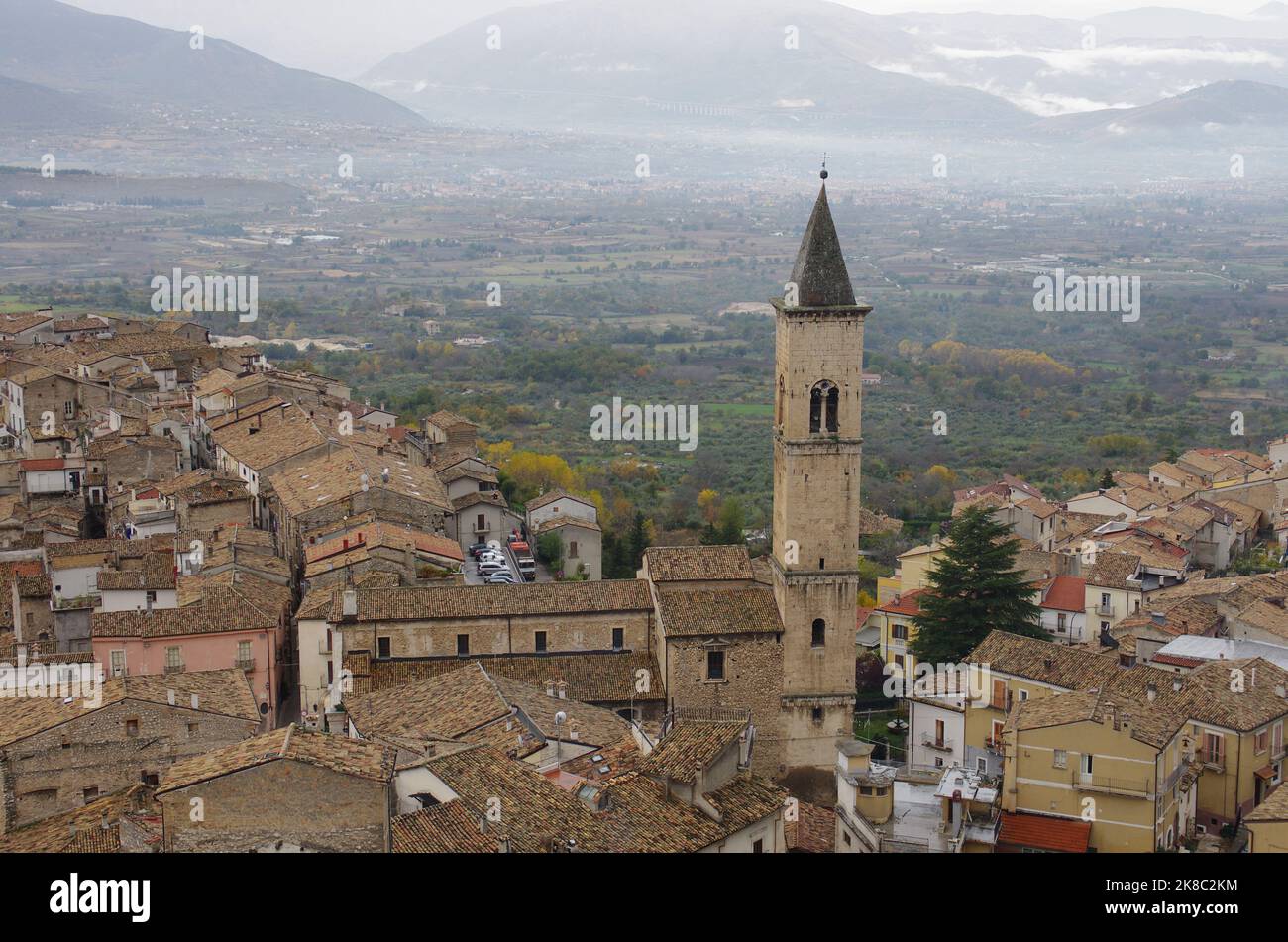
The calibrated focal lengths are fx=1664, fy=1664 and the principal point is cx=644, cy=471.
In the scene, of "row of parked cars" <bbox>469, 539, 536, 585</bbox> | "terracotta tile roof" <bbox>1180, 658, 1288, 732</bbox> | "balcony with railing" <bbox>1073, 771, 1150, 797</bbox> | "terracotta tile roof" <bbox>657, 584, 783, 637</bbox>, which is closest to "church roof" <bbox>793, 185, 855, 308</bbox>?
"terracotta tile roof" <bbox>657, 584, 783, 637</bbox>

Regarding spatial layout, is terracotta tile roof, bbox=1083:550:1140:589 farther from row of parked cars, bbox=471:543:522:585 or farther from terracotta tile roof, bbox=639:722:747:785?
terracotta tile roof, bbox=639:722:747:785

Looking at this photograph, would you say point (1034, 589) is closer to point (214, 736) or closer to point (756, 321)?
point (214, 736)

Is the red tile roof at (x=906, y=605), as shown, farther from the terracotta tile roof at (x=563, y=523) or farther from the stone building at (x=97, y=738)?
the stone building at (x=97, y=738)

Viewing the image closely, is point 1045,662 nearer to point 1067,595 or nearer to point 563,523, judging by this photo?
point 1067,595

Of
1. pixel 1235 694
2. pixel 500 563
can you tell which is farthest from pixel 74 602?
pixel 1235 694
